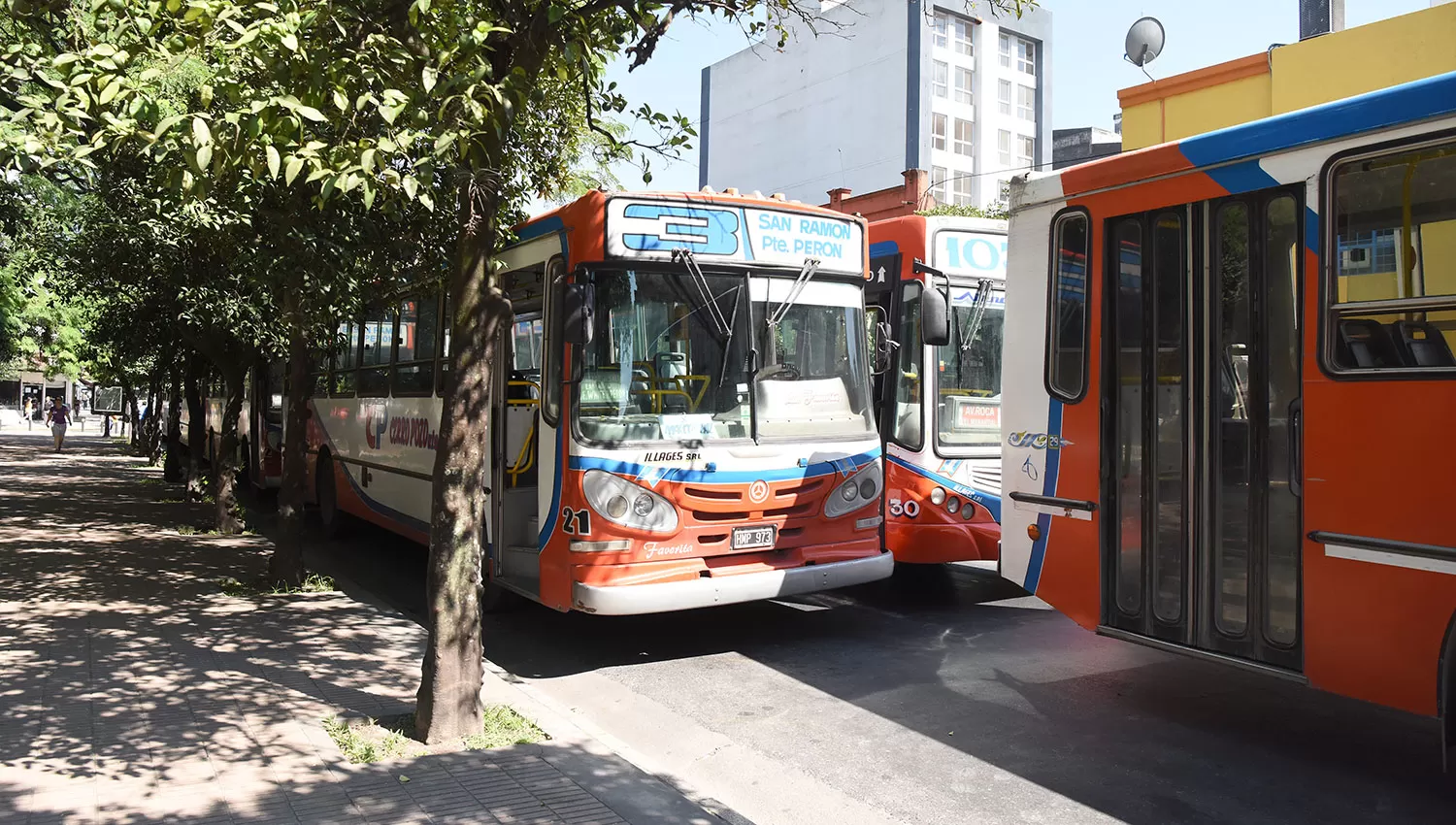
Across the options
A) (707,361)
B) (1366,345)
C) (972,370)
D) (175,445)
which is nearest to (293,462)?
(707,361)

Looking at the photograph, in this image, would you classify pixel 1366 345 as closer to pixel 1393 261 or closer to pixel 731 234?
pixel 1393 261

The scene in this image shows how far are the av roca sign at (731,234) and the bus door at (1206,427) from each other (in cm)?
246

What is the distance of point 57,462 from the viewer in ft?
103

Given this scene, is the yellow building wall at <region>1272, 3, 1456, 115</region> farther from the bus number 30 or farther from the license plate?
the license plate

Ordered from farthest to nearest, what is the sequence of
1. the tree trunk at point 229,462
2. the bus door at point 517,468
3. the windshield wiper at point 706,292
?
the tree trunk at point 229,462 → the bus door at point 517,468 → the windshield wiper at point 706,292

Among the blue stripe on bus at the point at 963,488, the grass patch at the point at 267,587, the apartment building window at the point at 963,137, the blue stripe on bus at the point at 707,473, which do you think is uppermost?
the apartment building window at the point at 963,137

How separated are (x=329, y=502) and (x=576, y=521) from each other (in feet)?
27.5

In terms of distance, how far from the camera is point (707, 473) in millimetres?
7609

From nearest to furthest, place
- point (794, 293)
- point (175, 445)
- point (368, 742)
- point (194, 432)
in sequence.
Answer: point (368, 742) → point (794, 293) → point (194, 432) → point (175, 445)

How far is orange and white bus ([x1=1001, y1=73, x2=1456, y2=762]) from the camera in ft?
15.8

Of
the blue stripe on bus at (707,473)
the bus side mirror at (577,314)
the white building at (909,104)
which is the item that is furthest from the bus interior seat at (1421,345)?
the white building at (909,104)

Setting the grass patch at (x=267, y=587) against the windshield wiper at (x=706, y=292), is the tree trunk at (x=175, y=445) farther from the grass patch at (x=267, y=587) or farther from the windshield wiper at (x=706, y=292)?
the windshield wiper at (x=706, y=292)

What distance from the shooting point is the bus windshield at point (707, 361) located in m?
7.60

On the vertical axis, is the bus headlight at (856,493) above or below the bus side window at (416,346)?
below
